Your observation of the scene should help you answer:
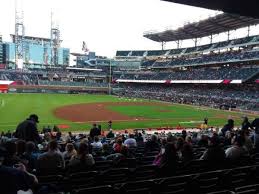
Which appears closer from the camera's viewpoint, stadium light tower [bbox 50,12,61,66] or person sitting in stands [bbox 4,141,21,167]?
person sitting in stands [bbox 4,141,21,167]

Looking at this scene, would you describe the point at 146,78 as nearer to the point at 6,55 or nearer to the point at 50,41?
the point at 50,41

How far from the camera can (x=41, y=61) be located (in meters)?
154

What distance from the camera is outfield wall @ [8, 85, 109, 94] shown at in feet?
302

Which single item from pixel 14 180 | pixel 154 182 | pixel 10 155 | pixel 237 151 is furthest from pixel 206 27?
pixel 14 180

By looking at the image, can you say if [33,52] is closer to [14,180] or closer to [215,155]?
[215,155]

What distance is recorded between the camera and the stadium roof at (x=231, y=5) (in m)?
8.58

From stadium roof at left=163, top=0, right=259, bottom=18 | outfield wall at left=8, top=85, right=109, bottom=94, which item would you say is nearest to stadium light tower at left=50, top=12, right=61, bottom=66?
outfield wall at left=8, top=85, right=109, bottom=94

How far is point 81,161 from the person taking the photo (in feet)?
22.7

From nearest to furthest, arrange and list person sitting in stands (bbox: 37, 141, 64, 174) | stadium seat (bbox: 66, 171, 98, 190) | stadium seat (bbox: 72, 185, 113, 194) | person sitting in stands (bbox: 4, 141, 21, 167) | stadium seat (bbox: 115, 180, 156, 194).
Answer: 1. stadium seat (bbox: 72, 185, 113, 194)
2. stadium seat (bbox: 115, 180, 156, 194)
3. person sitting in stands (bbox: 4, 141, 21, 167)
4. stadium seat (bbox: 66, 171, 98, 190)
5. person sitting in stands (bbox: 37, 141, 64, 174)

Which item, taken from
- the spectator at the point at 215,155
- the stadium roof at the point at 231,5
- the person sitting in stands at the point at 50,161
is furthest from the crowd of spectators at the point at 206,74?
the person sitting in stands at the point at 50,161

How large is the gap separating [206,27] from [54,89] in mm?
48177

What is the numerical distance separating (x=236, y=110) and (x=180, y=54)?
43.2 metres

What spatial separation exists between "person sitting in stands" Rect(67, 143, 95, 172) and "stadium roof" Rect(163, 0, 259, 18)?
4.23 meters

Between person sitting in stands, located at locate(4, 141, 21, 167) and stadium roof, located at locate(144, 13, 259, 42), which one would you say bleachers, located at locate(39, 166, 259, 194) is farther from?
stadium roof, located at locate(144, 13, 259, 42)
